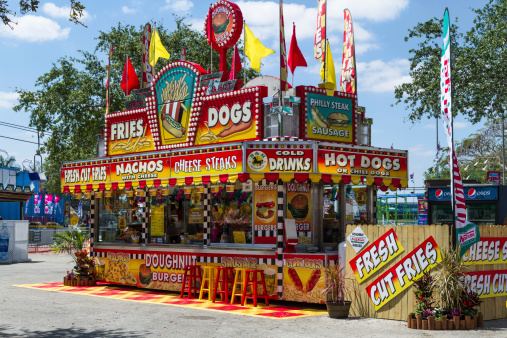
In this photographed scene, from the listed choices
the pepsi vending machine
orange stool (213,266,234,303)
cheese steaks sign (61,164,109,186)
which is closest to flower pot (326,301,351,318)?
orange stool (213,266,234,303)

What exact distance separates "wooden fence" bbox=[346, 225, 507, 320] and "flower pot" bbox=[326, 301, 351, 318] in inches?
14.8

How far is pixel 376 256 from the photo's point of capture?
1240cm

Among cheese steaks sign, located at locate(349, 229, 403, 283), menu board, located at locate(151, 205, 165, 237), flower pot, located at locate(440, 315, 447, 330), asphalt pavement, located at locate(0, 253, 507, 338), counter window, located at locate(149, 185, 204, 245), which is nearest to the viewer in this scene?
asphalt pavement, located at locate(0, 253, 507, 338)

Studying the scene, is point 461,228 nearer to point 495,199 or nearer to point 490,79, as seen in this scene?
point 495,199

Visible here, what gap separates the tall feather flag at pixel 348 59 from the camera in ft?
57.7

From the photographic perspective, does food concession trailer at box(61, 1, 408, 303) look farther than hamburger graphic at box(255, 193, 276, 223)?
No

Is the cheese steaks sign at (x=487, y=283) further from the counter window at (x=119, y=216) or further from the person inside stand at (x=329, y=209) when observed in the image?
the counter window at (x=119, y=216)

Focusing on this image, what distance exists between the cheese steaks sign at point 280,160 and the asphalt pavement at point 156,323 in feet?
11.2

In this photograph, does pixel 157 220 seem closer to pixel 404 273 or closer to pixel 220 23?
pixel 220 23

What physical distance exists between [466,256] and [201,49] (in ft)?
86.1

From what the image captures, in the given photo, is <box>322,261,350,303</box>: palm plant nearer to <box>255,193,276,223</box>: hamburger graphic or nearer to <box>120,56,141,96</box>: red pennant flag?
<box>255,193,276,223</box>: hamburger graphic

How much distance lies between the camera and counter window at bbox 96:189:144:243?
60.6 feet

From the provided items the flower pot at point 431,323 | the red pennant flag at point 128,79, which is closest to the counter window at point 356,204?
the flower pot at point 431,323

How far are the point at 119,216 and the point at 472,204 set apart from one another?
42.7 feet
